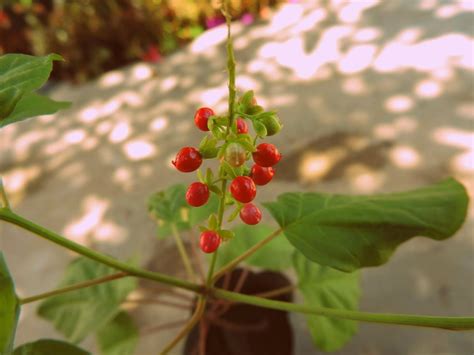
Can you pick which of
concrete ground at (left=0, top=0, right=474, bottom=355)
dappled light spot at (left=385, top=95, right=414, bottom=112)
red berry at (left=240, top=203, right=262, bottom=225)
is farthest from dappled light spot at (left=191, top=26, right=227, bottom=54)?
red berry at (left=240, top=203, right=262, bottom=225)

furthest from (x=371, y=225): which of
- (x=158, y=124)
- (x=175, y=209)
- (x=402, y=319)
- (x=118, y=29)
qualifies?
(x=118, y=29)

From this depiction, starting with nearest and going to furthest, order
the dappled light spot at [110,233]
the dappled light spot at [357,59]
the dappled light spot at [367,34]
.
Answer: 1. the dappled light spot at [110,233]
2. the dappled light spot at [357,59]
3. the dappled light spot at [367,34]

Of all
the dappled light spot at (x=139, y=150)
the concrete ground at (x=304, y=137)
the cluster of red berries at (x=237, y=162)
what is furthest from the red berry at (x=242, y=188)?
the dappled light spot at (x=139, y=150)

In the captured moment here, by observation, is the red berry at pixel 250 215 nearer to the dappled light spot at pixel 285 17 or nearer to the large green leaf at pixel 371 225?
the large green leaf at pixel 371 225

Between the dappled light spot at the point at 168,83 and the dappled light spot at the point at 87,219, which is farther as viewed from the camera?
the dappled light spot at the point at 168,83

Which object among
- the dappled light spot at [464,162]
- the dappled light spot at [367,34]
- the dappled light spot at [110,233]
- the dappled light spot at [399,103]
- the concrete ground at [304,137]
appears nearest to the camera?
the concrete ground at [304,137]

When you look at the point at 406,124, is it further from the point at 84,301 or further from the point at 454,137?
the point at 84,301

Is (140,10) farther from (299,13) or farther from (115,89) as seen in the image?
(299,13)
